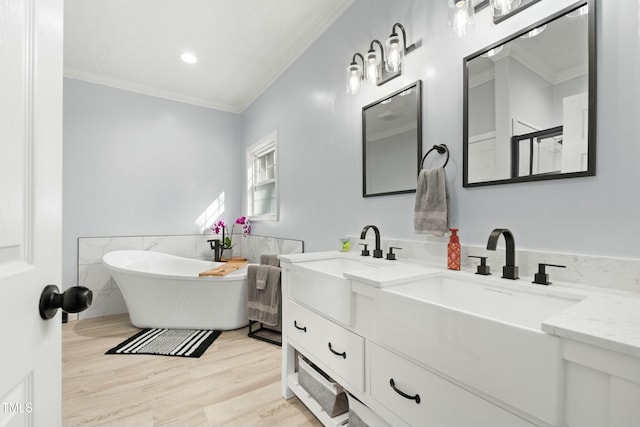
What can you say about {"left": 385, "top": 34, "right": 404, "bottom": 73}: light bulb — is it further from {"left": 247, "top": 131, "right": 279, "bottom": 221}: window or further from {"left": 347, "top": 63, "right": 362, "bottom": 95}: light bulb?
{"left": 247, "top": 131, "right": 279, "bottom": 221}: window

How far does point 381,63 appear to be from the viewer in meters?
1.87

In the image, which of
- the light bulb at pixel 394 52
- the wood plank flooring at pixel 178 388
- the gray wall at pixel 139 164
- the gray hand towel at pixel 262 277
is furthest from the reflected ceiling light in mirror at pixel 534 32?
the gray wall at pixel 139 164

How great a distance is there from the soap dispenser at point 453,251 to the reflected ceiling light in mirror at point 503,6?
933 millimetres

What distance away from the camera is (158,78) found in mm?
3404

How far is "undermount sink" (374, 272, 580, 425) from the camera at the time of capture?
2.14 feet

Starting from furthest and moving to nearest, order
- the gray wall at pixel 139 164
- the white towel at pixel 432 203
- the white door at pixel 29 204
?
the gray wall at pixel 139 164 < the white towel at pixel 432 203 < the white door at pixel 29 204

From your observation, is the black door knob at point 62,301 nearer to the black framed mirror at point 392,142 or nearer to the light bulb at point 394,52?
the black framed mirror at point 392,142

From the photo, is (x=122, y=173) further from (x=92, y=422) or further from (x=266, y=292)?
(x=92, y=422)

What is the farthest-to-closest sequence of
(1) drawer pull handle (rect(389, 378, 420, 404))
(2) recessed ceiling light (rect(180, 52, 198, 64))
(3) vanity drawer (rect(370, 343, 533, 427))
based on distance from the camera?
(2) recessed ceiling light (rect(180, 52, 198, 64)), (1) drawer pull handle (rect(389, 378, 420, 404)), (3) vanity drawer (rect(370, 343, 533, 427))

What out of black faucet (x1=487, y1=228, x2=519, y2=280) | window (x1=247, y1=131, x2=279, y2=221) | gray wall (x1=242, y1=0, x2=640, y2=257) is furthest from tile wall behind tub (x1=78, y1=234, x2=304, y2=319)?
black faucet (x1=487, y1=228, x2=519, y2=280)

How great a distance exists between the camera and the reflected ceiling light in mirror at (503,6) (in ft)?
3.95

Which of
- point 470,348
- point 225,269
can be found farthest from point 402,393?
point 225,269

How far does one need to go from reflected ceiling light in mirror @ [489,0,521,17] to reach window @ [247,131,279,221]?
2.35m

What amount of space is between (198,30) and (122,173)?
1.93 metres
